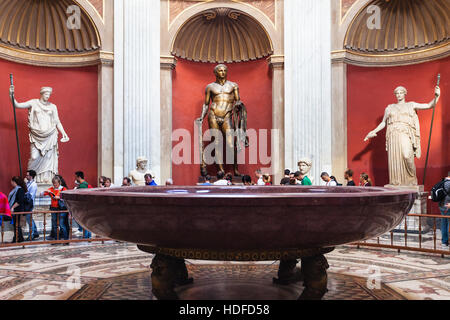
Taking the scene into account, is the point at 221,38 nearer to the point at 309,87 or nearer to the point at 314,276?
the point at 309,87

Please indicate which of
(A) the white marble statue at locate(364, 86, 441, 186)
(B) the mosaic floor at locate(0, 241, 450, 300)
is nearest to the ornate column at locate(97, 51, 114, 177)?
(B) the mosaic floor at locate(0, 241, 450, 300)

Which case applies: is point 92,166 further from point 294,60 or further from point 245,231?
point 245,231

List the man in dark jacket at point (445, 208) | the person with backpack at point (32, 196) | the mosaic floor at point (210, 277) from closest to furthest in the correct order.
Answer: the mosaic floor at point (210, 277), the man in dark jacket at point (445, 208), the person with backpack at point (32, 196)

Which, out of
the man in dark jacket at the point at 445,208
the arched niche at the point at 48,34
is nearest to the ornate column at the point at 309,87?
the man in dark jacket at the point at 445,208

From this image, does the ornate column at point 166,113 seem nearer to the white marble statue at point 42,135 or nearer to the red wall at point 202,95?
the red wall at point 202,95

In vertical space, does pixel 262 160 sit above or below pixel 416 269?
above

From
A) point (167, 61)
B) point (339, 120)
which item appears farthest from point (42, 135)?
point (339, 120)

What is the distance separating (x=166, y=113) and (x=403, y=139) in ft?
17.2

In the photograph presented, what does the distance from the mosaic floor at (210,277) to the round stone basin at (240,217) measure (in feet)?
4.57

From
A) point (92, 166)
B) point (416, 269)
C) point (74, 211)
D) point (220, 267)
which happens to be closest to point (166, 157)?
point (92, 166)

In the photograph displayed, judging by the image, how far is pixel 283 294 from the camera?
3494 millimetres

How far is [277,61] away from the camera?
33.0ft

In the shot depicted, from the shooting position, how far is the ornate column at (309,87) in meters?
9.53

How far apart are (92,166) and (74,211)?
7938 millimetres
